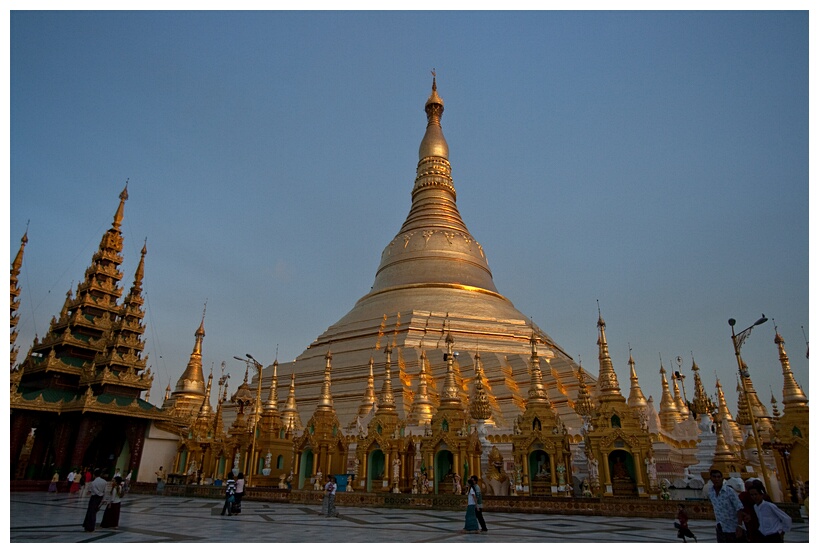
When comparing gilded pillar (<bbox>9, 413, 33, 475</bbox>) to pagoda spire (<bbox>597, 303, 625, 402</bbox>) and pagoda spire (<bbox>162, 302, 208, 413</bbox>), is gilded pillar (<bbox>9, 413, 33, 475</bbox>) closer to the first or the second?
pagoda spire (<bbox>162, 302, 208, 413</bbox>)

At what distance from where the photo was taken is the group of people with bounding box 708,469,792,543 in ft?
17.3

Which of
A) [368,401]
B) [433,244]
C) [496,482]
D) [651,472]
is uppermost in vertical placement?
[433,244]

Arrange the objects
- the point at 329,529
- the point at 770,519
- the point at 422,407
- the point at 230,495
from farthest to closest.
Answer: the point at 422,407 → the point at 230,495 → the point at 329,529 → the point at 770,519

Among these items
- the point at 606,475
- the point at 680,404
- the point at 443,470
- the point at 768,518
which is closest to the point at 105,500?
the point at 768,518

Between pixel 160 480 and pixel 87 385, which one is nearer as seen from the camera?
pixel 160 480

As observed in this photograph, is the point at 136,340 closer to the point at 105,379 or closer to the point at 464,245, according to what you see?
the point at 105,379

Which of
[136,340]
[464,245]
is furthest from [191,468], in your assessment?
[464,245]

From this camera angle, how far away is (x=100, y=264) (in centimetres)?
2952

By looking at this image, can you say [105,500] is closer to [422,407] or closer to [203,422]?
[422,407]

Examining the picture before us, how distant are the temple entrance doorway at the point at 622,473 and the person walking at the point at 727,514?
442 inches

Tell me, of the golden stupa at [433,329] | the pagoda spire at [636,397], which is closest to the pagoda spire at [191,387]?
the golden stupa at [433,329]

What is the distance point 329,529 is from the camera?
9.53 meters

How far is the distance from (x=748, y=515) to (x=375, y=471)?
16783 millimetres

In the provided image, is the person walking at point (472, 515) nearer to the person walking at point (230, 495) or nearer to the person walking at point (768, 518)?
the person walking at point (768, 518)
